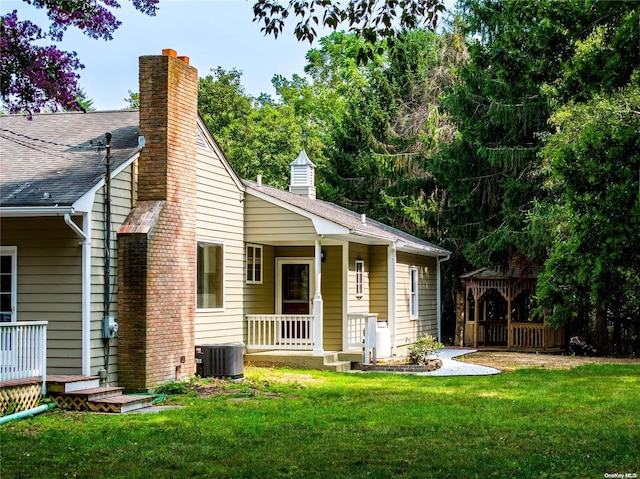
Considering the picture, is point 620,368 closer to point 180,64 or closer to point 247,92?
point 180,64

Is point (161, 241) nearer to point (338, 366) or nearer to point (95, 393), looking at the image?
point (95, 393)

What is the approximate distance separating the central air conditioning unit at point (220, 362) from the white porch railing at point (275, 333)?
2798 mm

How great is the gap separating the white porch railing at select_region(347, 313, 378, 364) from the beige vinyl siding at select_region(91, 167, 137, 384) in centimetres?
676

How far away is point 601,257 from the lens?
10.4 meters

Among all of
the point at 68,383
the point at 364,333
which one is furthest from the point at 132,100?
the point at 68,383

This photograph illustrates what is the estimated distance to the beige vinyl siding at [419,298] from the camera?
22797mm

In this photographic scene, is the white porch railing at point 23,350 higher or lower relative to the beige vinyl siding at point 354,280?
lower

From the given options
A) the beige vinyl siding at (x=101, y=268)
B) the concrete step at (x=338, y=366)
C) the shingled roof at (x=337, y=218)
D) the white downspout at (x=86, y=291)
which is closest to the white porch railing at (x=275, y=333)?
the concrete step at (x=338, y=366)

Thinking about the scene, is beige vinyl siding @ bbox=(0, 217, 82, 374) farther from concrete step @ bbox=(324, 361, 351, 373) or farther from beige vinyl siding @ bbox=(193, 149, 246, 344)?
concrete step @ bbox=(324, 361, 351, 373)

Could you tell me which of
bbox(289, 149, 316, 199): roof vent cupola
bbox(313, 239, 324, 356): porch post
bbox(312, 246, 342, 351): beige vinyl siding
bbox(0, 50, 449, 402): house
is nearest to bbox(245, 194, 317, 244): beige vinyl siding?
bbox(0, 50, 449, 402): house

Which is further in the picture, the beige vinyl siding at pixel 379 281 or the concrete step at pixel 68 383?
the beige vinyl siding at pixel 379 281

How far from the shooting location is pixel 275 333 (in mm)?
18203

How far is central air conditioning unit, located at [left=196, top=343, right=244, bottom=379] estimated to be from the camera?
1528 centimetres

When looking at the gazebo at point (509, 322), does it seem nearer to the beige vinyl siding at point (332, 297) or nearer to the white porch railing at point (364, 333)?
the white porch railing at point (364, 333)
